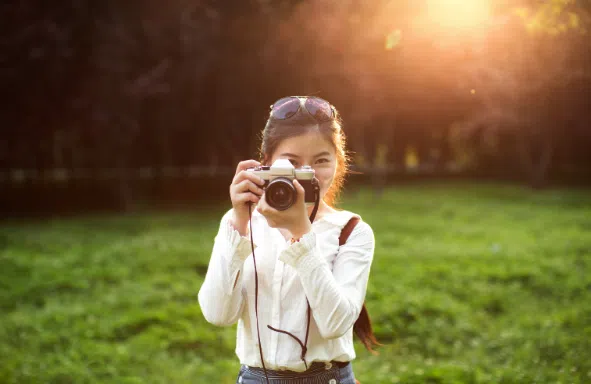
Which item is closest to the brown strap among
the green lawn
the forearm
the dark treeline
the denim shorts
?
the forearm

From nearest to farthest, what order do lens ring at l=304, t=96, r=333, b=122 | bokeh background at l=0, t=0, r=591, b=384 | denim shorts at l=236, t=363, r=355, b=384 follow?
denim shorts at l=236, t=363, r=355, b=384 < lens ring at l=304, t=96, r=333, b=122 < bokeh background at l=0, t=0, r=591, b=384

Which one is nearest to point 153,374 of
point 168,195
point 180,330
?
point 180,330

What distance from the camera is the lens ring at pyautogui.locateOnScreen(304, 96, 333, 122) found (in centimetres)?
196

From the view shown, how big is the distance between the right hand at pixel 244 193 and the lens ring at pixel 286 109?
7.7 inches

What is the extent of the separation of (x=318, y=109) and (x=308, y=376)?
2.81ft

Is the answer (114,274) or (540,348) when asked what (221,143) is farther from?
(540,348)

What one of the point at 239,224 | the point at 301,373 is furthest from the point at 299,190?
the point at 301,373

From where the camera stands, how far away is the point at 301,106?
1.96m

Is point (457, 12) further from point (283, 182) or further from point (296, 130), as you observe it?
point (283, 182)

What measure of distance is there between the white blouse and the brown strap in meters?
0.01

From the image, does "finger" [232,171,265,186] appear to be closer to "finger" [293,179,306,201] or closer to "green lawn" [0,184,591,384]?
"finger" [293,179,306,201]

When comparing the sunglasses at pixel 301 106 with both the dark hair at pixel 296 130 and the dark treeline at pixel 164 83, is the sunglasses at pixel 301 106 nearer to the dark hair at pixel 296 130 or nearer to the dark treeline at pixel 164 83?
the dark hair at pixel 296 130

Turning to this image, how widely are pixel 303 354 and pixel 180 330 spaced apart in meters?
4.41

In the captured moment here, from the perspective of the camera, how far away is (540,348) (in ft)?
17.3
